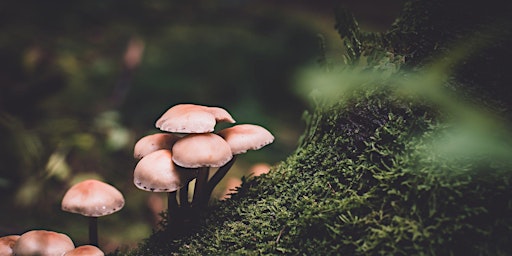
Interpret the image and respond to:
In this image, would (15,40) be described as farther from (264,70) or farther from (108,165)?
(264,70)

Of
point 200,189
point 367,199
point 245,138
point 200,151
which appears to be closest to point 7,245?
point 200,189

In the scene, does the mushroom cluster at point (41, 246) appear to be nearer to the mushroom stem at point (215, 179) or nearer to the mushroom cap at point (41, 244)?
the mushroom cap at point (41, 244)

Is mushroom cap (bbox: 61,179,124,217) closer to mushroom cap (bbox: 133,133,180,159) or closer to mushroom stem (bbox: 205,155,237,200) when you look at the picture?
mushroom cap (bbox: 133,133,180,159)

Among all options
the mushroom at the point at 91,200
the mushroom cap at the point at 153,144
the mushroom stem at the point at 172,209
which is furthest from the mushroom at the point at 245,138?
the mushroom at the point at 91,200

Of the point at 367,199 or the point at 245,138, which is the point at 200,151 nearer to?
the point at 245,138

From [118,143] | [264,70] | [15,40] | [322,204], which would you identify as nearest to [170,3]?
[264,70]

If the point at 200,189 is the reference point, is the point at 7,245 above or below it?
below
